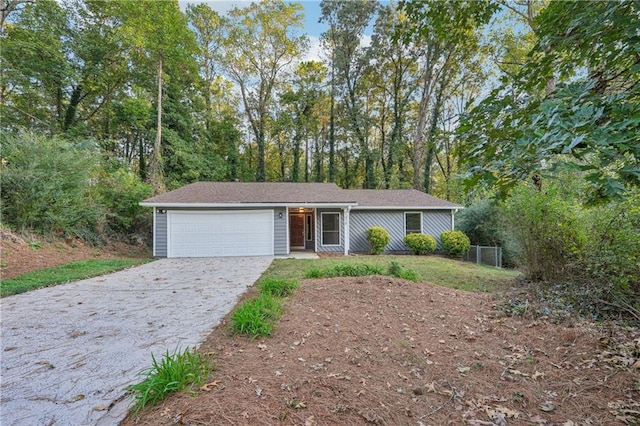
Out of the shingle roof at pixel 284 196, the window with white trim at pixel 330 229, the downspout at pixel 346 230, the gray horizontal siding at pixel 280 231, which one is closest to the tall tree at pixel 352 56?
the shingle roof at pixel 284 196

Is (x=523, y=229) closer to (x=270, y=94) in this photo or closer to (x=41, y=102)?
(x=270, y=94)

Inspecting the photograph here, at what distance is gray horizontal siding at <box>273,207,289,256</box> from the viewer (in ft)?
35.6

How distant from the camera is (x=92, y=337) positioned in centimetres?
319

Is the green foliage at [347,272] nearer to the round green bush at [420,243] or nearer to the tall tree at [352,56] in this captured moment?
the round green bush at [420,243]

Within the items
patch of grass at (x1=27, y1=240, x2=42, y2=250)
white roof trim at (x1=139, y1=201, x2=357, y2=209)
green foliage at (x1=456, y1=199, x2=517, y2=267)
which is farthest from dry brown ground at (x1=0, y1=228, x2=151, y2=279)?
green foliage at (x1=456, y1=199, x2=517, y2=267)

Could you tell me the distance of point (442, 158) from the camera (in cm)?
2391

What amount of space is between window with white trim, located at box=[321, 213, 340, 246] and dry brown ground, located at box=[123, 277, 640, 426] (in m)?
8.34

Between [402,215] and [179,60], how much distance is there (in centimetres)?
1437

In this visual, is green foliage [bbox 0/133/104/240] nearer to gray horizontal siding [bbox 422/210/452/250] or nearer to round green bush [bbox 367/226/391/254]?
round green bush [bbox 367/226/391/254]

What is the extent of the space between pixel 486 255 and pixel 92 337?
1126 cm

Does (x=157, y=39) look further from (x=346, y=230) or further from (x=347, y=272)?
(x=347, y=272)

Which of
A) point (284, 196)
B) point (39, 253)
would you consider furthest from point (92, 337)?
point (284, 196)

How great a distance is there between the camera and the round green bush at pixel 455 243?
443 inches

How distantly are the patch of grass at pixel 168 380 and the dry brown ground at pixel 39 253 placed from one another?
6691 mm
